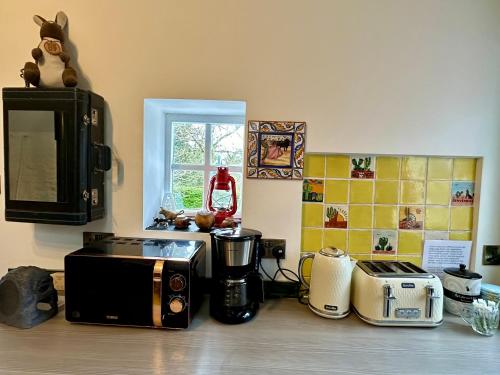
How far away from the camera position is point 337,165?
1339mm

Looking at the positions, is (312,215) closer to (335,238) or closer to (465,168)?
(335,238)

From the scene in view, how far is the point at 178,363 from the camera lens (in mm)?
862

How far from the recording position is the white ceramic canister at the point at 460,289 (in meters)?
1.15

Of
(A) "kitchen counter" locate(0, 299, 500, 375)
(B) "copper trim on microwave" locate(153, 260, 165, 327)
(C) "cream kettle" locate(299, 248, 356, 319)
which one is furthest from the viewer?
(C) "cream kettle" locate(299, 248, 356, 319)

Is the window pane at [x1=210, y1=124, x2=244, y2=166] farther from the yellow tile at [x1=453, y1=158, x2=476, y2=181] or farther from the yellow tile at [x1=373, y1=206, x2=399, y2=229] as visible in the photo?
the yellow tile at [x1=453, y1=158, x2=476, y2=181]

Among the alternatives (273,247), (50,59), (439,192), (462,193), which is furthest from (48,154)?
(462,193)

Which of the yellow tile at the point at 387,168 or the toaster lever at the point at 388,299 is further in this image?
the yellow tile at the point at 387,168

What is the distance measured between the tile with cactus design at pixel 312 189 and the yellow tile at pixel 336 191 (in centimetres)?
3

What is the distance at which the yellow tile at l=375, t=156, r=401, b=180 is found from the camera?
1329 mm

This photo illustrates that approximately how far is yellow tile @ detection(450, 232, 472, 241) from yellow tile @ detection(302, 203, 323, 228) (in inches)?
23.8

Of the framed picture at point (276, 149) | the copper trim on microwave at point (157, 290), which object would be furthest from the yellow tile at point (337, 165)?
the copper trim on microwave at point (157, 290)

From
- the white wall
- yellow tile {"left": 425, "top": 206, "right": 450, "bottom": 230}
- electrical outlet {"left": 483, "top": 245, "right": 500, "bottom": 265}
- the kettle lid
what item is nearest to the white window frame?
the white wall

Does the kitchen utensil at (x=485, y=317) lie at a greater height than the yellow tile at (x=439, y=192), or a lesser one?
lesser

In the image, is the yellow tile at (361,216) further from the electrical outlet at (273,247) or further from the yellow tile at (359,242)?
the electrical outlet at (273,247)
